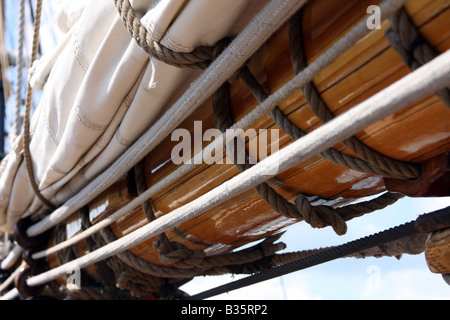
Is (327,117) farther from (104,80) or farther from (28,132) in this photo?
(28,132)

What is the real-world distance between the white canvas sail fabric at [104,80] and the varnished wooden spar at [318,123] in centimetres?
9

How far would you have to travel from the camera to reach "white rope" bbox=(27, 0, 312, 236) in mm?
616

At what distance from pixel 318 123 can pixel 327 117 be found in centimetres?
4

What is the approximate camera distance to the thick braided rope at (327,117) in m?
0.69

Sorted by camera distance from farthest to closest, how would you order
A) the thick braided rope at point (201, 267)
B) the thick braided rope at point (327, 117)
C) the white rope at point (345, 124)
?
the thick braided rope at point (201, 267) < the thick braided rope at point (327, 117) < the white rope at point (345, 124)

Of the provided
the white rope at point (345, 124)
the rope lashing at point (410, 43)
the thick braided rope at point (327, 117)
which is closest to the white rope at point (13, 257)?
the white rope at point (345, 124)

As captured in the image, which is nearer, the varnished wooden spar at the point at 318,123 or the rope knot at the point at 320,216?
the varnished wooden spar at the point at 318,123

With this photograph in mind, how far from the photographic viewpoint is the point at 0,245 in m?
2.28

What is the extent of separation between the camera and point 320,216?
0.84 meters

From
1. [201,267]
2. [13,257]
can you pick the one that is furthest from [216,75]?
[13,257]

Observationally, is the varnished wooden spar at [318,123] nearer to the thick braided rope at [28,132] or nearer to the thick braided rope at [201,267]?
the thick braided rope at [201,267]

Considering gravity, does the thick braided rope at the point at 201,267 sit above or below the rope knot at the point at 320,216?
above

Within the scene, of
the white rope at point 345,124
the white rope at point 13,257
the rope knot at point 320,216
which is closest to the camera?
the white rope at point 345,124
